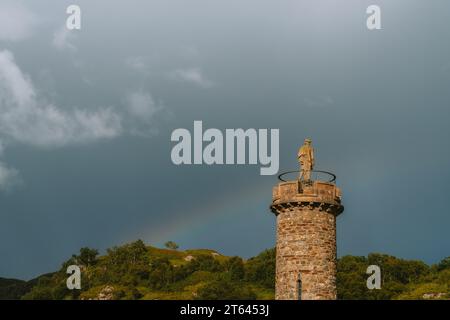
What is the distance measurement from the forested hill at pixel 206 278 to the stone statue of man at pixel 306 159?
45.0 m

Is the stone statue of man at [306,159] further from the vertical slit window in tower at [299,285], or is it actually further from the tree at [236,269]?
the tree at [236,269]

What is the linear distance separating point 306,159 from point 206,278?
68.9 m

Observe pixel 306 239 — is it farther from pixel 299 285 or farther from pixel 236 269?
pixel 236 269

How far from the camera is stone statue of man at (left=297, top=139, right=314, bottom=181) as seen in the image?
36.0 meters

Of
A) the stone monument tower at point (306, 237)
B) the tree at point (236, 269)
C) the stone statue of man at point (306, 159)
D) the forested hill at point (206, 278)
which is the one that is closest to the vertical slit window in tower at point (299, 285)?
the stone monument tower at point (306, 237)

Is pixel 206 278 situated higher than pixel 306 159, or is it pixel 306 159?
pixel 306 159

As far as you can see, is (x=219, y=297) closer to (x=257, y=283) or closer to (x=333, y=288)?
(x=257, y=283)

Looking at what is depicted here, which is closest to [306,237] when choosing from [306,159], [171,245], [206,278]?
[306,159]

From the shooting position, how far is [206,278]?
10231 cm

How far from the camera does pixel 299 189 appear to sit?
3512cm

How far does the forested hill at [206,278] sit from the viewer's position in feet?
269

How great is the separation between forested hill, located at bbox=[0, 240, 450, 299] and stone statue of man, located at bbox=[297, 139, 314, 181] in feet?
148

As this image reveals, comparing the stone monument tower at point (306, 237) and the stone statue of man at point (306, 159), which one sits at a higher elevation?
the stone statue of man at point (306, 159)
